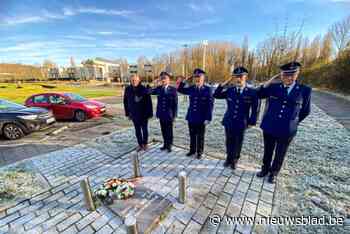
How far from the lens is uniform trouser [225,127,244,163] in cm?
312

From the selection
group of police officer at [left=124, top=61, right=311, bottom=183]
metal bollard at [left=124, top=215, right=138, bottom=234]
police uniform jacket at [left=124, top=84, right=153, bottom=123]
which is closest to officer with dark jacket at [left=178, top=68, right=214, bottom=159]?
group of police officer at [left=124, top=61, right=311, bottom=183]

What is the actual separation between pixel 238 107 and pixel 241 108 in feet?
0.18

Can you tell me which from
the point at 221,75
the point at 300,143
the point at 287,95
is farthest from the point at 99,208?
the point at 221,75

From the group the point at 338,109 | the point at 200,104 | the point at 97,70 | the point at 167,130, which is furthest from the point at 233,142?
the point at 97,70

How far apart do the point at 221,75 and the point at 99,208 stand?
130 feet

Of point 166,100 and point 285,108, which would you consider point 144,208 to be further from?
point 285,108

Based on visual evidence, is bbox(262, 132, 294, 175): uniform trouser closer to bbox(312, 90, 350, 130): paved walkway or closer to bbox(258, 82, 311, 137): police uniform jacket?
bbox(258, 82, 311, 137): police uniform jacket

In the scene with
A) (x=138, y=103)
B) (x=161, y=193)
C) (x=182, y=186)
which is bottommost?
(x=161, y=193)

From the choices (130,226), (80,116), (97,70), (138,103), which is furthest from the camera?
(97,70)

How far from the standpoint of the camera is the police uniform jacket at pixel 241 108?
2.87m

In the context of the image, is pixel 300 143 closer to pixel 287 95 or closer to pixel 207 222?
pixel 287 95

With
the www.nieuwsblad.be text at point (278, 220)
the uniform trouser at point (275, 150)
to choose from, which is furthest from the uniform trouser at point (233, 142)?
the www.nieuwsblad.be text at point (278, 220)

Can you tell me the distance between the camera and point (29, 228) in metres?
2.05

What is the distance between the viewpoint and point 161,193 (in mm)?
2576
